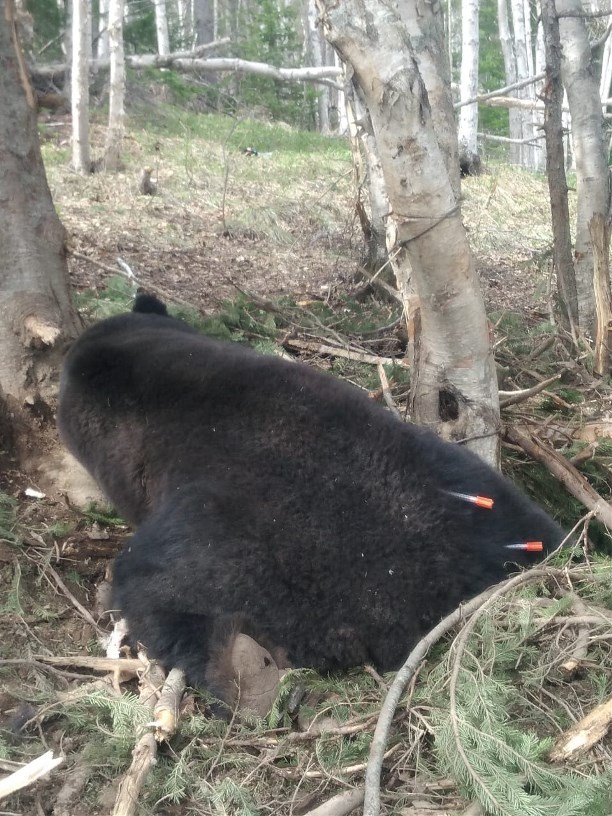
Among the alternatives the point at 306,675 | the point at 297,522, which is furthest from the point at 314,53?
the point at 306,675

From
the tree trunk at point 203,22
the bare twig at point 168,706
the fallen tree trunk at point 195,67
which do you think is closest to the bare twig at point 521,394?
the bare twig at point 168,706

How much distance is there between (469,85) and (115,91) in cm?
786

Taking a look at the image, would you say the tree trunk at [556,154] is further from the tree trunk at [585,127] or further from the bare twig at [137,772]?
the bare twig at [137,772]

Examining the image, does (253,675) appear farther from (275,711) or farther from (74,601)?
(74,601)

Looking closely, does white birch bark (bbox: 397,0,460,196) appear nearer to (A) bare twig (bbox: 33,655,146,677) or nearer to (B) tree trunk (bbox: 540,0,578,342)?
(B) tree trunk (bbox: 540,0,578,342)

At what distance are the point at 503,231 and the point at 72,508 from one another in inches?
447

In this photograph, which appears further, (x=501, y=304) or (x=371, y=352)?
(x=501, y=304)

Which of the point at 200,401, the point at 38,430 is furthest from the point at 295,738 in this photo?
the point at 38,430

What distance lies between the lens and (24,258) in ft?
14.3

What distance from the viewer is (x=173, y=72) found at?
1850 centimetres

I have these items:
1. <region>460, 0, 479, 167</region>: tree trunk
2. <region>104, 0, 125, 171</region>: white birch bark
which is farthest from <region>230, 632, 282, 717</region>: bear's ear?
<region>460, 0, 479, 167</region>: tree trunk

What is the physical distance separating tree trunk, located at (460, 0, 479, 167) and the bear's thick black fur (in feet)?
46.0

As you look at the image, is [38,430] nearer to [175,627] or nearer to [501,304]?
[175,627]

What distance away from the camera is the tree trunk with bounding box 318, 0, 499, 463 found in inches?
122
